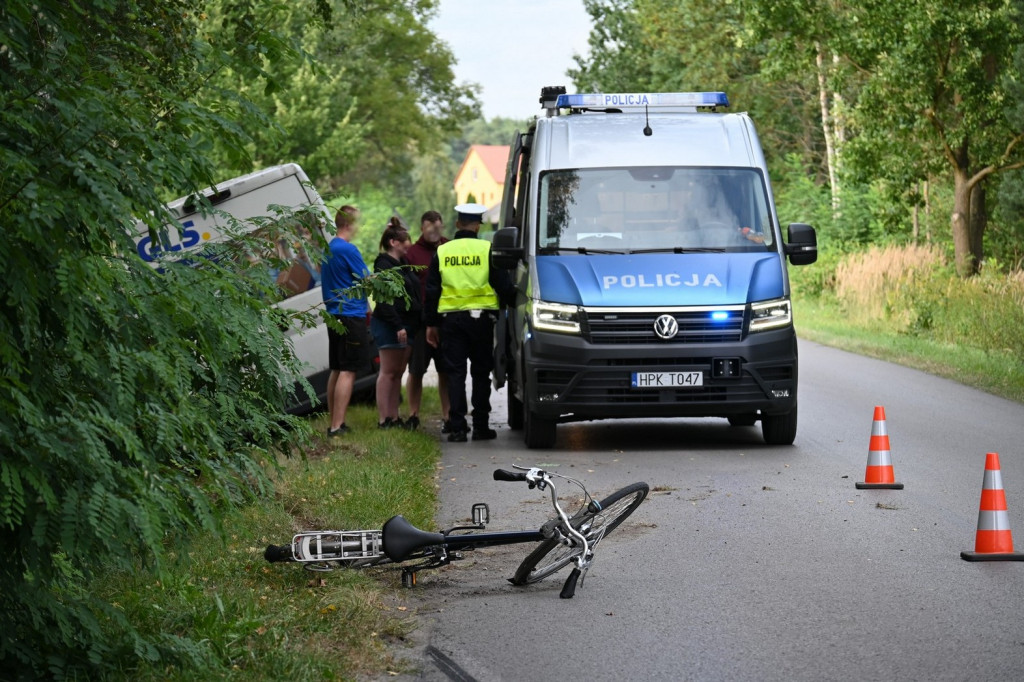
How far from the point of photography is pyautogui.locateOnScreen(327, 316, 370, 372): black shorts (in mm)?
12281

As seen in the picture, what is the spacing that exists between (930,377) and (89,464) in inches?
579

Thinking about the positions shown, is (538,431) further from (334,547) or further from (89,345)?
(89,345)

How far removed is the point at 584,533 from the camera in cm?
688

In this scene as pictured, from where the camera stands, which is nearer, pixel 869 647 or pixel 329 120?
pixel 869 647

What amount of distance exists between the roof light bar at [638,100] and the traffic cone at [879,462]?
15.4 ft


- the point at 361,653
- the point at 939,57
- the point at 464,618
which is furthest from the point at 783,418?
the point at 939,57

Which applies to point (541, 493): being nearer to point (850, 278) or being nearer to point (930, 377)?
point (930, 377)

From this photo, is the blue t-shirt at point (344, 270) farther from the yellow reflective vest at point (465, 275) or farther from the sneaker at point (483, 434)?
the sneaker at point (483, 434)

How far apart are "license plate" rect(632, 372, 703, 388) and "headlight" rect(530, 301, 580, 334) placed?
0.62 metres

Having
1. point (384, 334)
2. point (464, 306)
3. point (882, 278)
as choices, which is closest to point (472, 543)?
point (464, 306)

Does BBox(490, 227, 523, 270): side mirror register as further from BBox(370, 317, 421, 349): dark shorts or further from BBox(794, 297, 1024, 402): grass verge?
BBox(794, 297, 1024, 402): grass verge

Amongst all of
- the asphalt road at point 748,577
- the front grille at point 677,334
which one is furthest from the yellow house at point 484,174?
the asphalt road at point 748,577

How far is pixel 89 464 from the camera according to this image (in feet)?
14.3

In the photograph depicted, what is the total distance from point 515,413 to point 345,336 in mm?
2084
